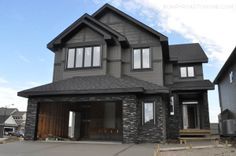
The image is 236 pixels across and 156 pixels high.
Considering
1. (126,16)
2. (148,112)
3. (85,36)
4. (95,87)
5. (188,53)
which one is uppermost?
(126,16)

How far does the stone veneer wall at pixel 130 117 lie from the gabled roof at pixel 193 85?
4.91 meters

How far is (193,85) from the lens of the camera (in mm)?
17953

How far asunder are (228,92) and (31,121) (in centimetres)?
1763

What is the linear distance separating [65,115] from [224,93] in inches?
641

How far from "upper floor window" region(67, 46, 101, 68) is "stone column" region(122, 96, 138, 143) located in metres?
3.80

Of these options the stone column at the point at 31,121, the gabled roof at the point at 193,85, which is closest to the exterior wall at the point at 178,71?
the gabled roof at the point at 193,85

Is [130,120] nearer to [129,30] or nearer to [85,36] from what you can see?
[85,36]

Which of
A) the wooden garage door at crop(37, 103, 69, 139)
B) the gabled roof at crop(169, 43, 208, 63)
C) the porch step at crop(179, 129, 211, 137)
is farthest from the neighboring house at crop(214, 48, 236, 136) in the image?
the wooden garage door at crop(37, 103, 69, 139)

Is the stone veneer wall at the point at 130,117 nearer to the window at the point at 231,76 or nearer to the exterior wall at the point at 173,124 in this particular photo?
the exterior wall at the point at 173,124

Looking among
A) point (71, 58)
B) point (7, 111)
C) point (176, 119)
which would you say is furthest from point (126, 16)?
point (7, 111)

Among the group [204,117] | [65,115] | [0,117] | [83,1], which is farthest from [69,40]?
[0,117]

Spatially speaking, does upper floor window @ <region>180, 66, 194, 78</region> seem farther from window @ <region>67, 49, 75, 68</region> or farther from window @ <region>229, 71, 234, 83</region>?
window @ <region>67, 49, 75, 68</region>

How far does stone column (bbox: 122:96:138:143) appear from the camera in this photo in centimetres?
1257

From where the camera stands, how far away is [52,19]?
61.6 ft
